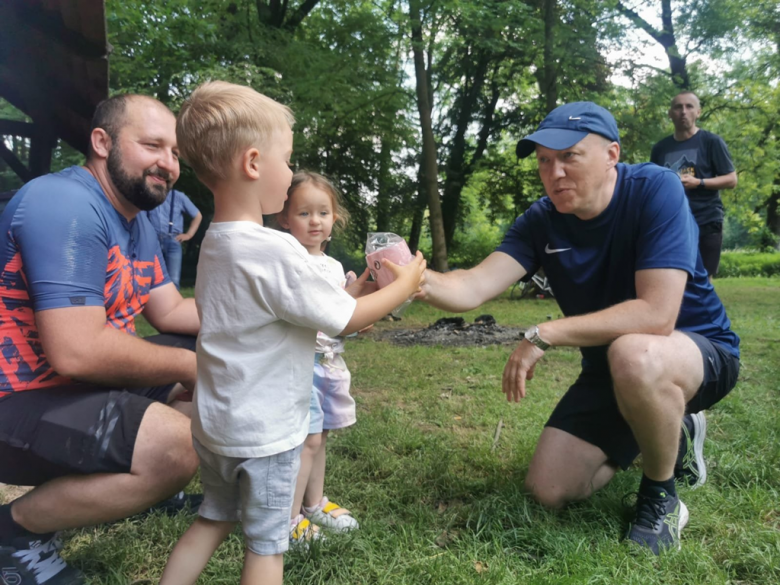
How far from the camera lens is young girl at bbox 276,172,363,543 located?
2.22 metres

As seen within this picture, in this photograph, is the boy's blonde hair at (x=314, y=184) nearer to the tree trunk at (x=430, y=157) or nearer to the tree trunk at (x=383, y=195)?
the tree trunk at (x=430, y=157)

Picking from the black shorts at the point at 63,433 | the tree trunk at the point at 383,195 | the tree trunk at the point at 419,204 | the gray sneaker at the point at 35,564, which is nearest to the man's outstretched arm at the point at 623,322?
the black shorts at the point at 63,433

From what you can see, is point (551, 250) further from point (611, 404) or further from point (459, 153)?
point (459, 153)

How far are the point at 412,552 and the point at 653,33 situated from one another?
1330cm

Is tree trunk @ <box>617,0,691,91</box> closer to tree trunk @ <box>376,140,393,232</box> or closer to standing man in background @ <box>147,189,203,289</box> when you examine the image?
tree trunk @ <box>376,140,393,232</box>

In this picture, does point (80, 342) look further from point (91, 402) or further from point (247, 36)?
point (247, 36)

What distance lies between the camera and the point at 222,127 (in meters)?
1.50

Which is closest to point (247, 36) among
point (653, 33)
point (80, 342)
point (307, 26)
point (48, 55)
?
point (307, 26)

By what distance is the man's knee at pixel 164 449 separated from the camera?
181cm

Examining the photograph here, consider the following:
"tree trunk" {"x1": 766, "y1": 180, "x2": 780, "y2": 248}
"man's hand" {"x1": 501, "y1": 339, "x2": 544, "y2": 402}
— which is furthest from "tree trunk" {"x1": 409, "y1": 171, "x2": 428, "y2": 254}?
"tree trunk" {"x1": 766, "y1": 180, "x2": 780, "y2": 248}

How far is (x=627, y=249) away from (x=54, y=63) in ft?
11.9

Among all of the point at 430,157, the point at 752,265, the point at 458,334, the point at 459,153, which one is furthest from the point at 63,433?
the point at 752,265

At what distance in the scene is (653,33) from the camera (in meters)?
12.0

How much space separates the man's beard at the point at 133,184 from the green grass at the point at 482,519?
1.30 metres
